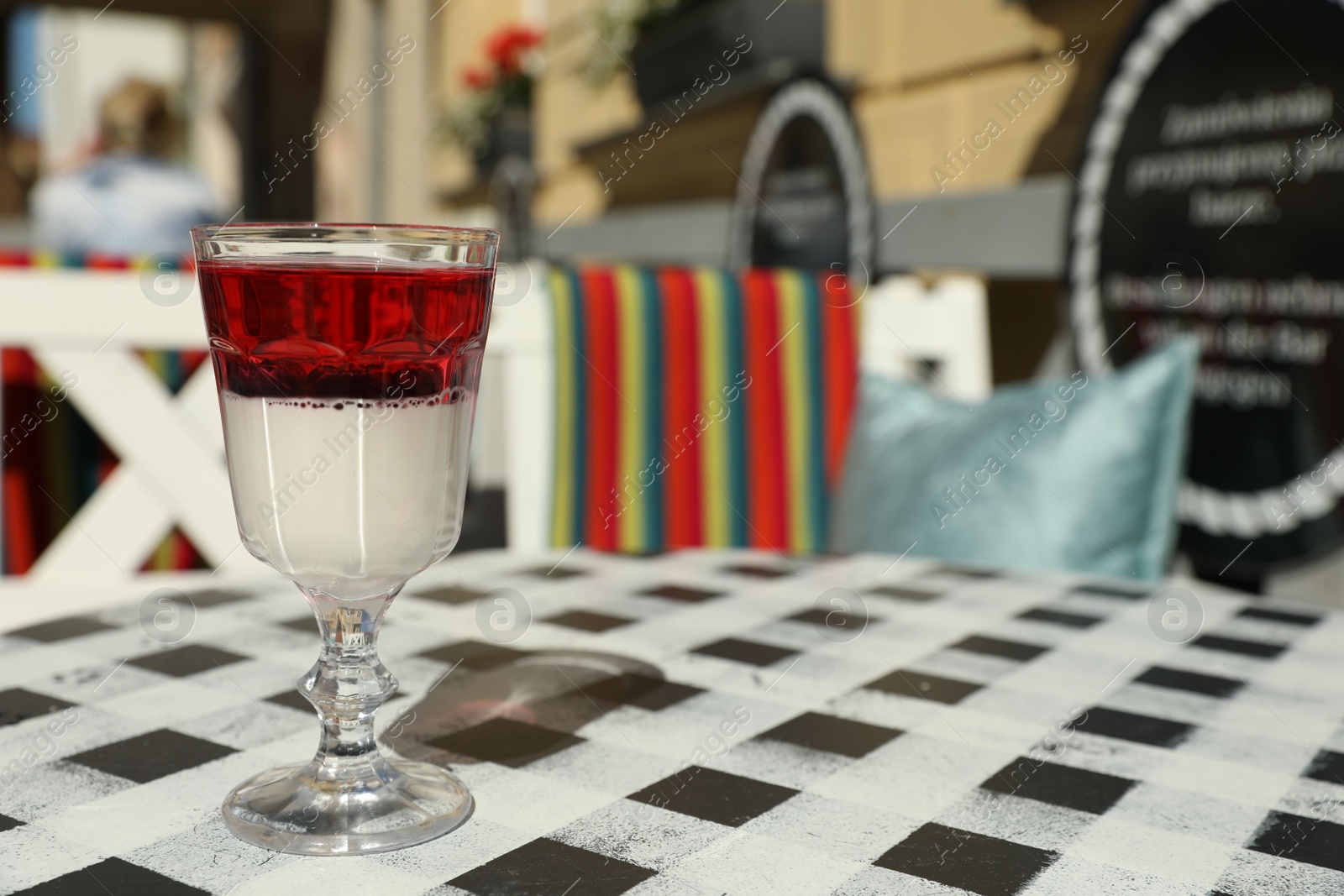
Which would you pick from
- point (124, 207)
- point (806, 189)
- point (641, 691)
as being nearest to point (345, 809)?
point (641, 691)

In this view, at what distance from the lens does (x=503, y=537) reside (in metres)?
3.07

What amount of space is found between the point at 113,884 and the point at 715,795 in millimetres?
292

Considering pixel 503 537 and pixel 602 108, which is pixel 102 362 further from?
pixel 602 108

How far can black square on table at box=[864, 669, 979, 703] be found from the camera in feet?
2.73

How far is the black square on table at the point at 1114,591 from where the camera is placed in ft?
3.75

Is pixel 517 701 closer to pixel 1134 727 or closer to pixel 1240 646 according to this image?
pixel 1134 727

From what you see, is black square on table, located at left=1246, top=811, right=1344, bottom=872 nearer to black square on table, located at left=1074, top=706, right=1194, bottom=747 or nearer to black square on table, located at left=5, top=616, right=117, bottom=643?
black square on table, located at left=1074, top=706, right=1194, bottom=747

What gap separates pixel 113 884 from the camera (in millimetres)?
521

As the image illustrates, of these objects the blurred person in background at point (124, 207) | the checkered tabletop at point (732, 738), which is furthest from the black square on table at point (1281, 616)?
the blurred person in background at point (124, 207)

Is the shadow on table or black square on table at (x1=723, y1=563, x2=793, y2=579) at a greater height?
the shadow on table

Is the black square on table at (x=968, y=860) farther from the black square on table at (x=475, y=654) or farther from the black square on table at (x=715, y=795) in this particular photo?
the black square on table at (x=475, y=654)

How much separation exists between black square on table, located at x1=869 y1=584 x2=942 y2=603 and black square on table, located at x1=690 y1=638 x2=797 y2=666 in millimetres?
223

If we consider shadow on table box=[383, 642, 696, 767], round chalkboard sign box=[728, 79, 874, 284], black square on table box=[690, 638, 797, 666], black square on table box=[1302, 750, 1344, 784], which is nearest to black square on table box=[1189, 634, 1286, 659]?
black square on table box=[1302, 750, 1344, 784]

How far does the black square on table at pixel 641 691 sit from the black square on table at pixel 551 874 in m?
0.24
